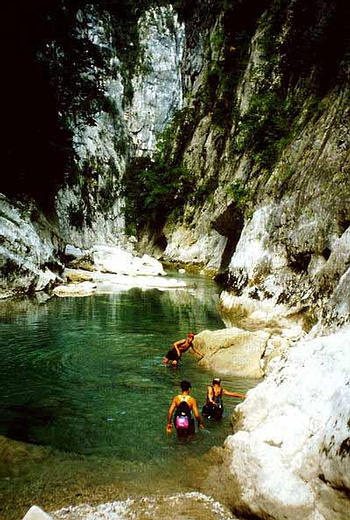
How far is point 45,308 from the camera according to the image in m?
16.9

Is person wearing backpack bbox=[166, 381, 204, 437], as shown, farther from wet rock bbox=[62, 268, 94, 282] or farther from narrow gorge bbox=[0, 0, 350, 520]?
wet rock bbox=[62, 268, 94, 282]

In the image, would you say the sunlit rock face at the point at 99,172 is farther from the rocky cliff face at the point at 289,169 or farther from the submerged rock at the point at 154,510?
the submerged rock at the point at 154,510

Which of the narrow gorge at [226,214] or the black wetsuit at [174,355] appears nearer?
the narrow gorge at [226,214]

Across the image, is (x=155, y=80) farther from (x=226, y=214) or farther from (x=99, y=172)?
(x=226, y=214)

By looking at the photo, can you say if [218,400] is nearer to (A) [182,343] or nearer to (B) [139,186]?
(A) [182,343]

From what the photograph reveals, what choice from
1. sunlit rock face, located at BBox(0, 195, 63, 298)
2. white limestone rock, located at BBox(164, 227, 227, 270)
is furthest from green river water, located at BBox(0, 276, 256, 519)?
white limestone rock, located at BBox(164, 227, 227, 270)

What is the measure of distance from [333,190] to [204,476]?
444 inches

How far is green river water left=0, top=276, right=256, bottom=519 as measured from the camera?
4871 mm

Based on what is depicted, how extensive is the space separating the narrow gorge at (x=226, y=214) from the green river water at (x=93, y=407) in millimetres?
230

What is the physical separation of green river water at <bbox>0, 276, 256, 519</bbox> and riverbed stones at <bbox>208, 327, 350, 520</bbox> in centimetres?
79

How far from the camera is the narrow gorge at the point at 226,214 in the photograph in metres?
4.57

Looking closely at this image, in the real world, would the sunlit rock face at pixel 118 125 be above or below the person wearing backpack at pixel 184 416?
above

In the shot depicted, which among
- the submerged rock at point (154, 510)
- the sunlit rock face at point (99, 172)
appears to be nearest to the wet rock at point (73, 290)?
the submerged rock at point (154, 510)

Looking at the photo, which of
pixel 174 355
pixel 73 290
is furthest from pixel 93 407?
pixel 73 290
